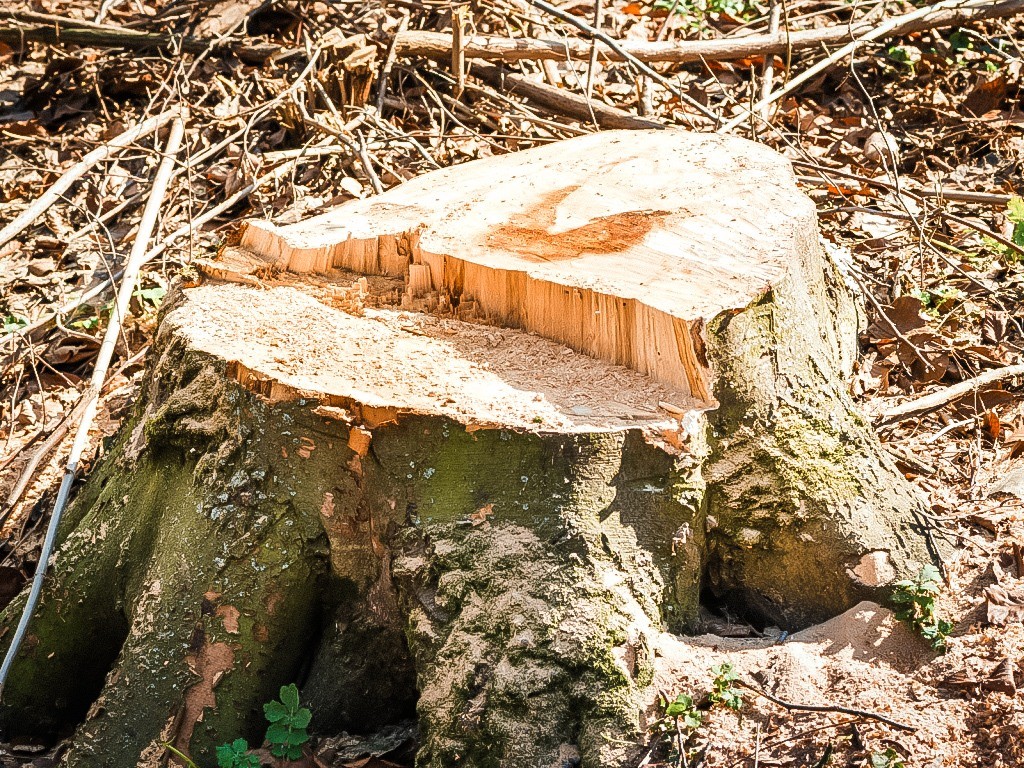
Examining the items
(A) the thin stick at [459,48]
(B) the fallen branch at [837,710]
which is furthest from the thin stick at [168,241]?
(B) the fallen branch at [837,710]

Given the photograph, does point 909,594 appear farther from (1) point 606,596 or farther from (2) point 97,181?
(2) point 97,181

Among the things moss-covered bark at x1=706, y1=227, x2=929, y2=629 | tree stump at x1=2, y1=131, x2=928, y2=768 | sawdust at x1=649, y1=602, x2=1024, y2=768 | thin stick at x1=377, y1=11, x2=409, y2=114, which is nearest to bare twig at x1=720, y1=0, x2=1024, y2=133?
thin stick at x1=377, y1=11, x2=409, y2=114

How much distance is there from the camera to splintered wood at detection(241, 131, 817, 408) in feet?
6.37

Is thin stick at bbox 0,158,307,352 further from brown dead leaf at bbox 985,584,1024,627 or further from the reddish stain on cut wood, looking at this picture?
brown dead leaf at bbox 985,584,1024,627

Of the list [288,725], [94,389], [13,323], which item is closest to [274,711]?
[288,725]

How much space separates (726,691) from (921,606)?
487 mm

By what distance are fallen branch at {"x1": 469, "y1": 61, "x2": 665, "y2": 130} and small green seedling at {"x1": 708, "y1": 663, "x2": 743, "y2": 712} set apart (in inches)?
112

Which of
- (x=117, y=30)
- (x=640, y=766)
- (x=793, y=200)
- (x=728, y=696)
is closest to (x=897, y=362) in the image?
(x=793, y=200)

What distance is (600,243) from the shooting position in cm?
215

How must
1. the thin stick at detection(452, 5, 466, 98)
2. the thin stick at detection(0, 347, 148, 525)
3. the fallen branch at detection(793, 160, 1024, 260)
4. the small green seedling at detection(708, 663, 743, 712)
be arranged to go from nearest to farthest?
the small green seedling at detection(708, 663, 743, 712), the thin stick at detection(0, 347, 148, 525), the fallen branch at detection(793, 160, 1024, 260), the thin stick at detection(452, 5, 466, 98)

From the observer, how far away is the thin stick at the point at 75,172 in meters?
3.79

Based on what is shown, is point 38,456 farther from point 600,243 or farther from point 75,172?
point 600,243

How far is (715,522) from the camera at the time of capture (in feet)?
6.72

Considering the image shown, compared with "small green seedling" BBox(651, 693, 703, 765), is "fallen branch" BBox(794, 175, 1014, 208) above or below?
above
